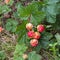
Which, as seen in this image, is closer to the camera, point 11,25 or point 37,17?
point 37,17

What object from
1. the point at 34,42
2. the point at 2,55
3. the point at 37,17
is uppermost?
the point at 37,17

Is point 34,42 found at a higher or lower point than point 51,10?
lower

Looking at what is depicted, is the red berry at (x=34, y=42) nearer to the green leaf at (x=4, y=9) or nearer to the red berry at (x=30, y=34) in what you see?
the red berry at (x=30, y=34)

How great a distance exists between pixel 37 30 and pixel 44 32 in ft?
0.22

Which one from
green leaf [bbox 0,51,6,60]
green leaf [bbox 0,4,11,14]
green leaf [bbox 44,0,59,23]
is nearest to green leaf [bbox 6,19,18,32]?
green leaf [bbox 0,4,11,14]

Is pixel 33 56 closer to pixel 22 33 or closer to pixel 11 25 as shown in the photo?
pixel 22 33

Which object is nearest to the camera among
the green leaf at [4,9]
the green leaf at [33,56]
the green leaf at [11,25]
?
the green leaf at [33,56]

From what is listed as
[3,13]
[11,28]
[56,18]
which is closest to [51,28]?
[56,18]

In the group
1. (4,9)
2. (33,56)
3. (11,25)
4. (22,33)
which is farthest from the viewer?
(4,9)

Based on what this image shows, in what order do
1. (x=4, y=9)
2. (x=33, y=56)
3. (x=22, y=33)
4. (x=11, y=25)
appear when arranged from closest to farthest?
1. (x=33, y=56)
2. (x=22, y=33)
3. (x=11, y=25)
4. (x=4, y=9)

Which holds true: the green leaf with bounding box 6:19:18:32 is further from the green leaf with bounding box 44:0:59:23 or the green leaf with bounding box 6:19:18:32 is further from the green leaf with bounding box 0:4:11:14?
the green leaf with bounding box 44:0:59:23

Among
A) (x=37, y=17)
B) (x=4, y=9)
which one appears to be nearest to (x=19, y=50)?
(x=37, y=17)

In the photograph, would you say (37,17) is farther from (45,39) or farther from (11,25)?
(11,25)

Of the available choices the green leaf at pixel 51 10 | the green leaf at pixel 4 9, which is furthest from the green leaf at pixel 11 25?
the green leaf at pixel 51 10
